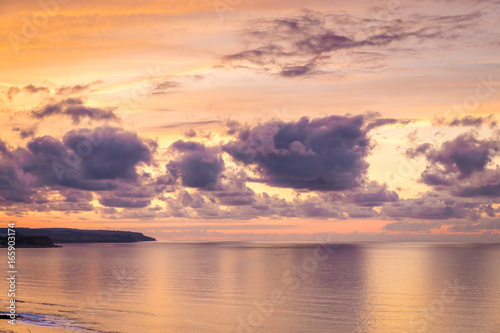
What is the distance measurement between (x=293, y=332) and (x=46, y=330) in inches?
1016

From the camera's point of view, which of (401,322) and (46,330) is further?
(401,322)

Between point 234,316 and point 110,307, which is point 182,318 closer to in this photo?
point 234,316

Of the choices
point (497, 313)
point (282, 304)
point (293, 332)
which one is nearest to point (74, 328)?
point (293, 332)

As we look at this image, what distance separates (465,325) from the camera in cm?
5756

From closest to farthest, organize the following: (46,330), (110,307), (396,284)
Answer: (46,330) < (110,307) < (396,284)

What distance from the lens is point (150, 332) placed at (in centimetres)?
5206

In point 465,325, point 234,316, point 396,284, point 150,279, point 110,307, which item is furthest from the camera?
point 150,279

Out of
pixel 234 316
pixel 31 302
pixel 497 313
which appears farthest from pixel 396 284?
pixel 31 302

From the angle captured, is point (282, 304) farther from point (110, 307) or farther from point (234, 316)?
point (110, 307)

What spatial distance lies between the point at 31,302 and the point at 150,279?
138ft

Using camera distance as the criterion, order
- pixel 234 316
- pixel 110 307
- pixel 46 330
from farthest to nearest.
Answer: pixel 110 307 < pixel 234 316 < pixel 46 330

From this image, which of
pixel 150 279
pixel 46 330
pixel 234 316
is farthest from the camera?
pixel 150 279

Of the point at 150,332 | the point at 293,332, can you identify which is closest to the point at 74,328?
the point at 150,332

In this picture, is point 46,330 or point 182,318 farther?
point 182,318
